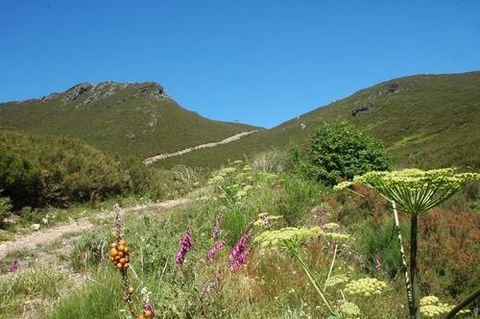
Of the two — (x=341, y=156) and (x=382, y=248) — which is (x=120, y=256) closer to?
(x=382, y=248)

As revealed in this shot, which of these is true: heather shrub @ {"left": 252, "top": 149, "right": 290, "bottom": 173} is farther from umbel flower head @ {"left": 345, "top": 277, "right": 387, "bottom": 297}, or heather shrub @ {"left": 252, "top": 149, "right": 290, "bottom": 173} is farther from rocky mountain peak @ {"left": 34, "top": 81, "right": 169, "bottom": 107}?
rocky mountain peak @ {"left": 34, "top": 81, "right": 169, "bottom": 107}

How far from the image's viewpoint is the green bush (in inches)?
497

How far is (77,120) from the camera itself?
3319 inches

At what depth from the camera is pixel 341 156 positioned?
12922 mm

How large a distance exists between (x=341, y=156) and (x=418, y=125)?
46.0m

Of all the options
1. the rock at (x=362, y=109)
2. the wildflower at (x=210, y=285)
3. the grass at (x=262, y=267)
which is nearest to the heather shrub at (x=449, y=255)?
the grass at (x=262, y=267)

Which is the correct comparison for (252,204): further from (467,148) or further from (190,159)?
(190,159)

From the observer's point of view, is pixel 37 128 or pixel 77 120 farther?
pixel 77 120

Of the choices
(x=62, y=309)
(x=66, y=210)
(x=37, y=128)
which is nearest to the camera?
(x=62, y=309)

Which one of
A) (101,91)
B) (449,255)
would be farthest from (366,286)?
(101,91)

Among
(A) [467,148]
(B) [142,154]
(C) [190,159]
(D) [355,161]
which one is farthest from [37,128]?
(D) [355,161]

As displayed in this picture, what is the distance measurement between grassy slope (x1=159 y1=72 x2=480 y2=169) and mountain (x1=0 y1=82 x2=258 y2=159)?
30.8 ft

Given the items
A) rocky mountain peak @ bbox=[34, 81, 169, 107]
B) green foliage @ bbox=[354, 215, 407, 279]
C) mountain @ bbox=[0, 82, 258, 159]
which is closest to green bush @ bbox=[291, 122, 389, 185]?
green foliage @ bbox=[354, 215, 407, 279]

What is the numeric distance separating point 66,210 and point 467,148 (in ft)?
69.7
